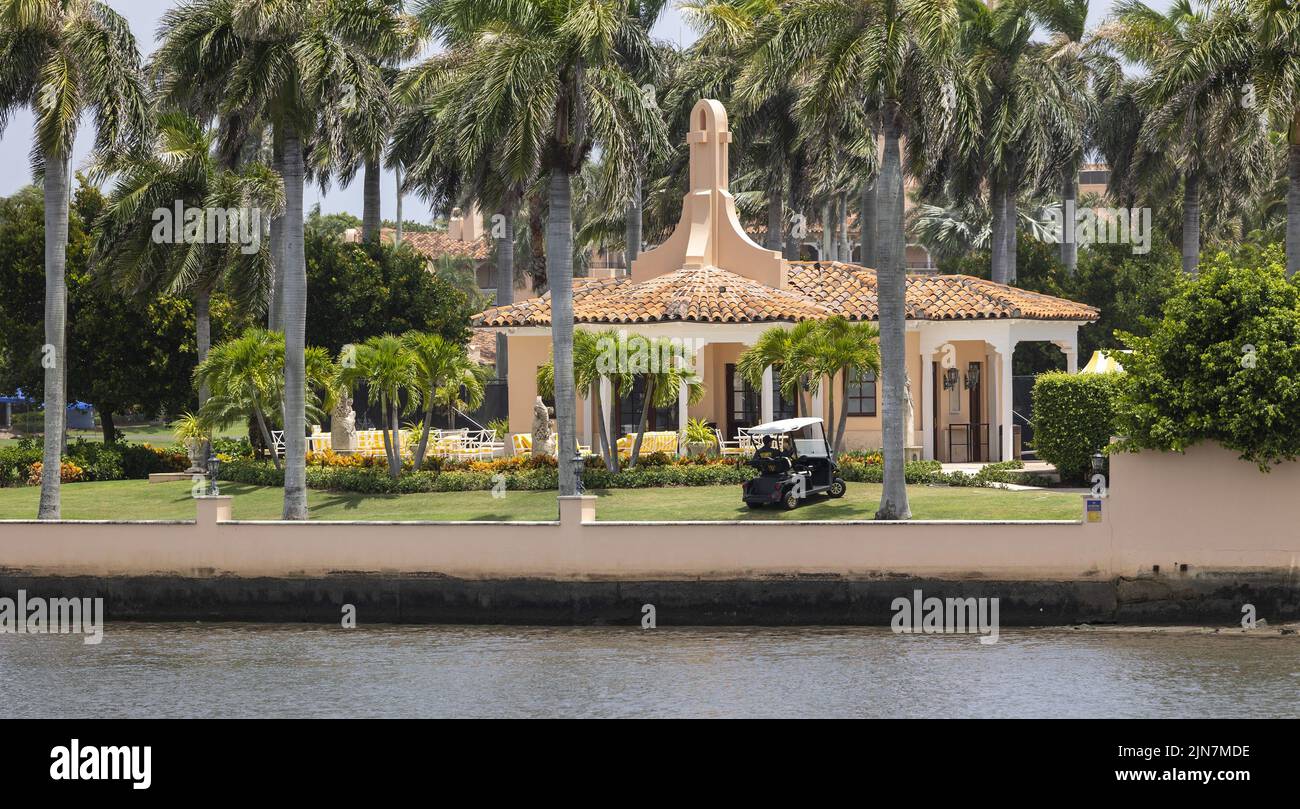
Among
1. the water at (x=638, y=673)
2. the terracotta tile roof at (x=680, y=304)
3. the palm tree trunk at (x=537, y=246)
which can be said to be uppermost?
the palm tree trunk at (x=537, y=246)

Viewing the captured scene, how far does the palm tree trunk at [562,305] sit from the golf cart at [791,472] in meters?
3.55

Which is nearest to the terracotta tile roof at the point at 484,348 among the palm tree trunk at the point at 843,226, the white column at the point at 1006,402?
the palm tree trunk at the point at 843,226

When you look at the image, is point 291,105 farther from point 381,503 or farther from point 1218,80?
point 1218,80

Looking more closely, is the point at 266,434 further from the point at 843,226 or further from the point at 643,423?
the point at 843,226

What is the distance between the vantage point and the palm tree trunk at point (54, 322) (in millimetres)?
30562

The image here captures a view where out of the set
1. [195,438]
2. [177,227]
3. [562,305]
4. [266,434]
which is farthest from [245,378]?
[562,305]

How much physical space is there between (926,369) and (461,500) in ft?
39.3

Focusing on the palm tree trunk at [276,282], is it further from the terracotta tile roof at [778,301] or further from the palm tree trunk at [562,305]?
the palm tree trunk at [562,305]

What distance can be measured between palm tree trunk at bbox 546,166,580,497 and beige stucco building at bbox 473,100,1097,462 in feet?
19.1

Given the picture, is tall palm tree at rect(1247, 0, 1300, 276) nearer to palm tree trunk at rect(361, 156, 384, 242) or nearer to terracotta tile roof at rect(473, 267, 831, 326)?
terracotta tile roof at rect(473, 267, 831, 326)

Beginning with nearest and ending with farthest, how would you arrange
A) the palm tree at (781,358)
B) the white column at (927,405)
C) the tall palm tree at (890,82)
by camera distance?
the tall palm tree at (890,82)
the palm tree at (781,358)
the white column at (927,405)

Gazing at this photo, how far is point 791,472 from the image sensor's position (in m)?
30.6

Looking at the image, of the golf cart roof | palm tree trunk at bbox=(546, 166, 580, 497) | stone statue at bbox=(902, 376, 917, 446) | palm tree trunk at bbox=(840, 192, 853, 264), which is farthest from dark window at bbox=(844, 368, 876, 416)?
palm tree trunk at bbox=(840, 192, 853, 264)
